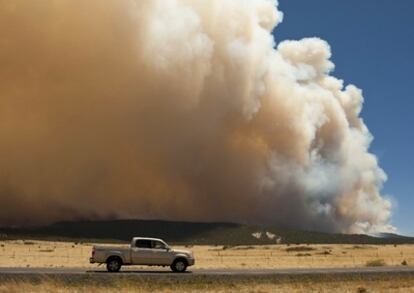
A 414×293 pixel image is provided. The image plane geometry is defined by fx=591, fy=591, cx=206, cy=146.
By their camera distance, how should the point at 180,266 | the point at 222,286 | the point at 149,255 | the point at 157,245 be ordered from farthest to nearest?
the point at 157,245
the point at 149,255
the point at 180,266
the point at 222,286

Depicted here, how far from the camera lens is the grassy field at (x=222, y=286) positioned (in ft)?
92.3

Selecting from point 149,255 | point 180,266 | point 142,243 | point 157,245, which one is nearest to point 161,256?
point 149,255

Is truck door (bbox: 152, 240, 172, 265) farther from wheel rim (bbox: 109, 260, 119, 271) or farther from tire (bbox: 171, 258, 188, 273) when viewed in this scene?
wheel rim (bbox: 109, 260, 119, 271)

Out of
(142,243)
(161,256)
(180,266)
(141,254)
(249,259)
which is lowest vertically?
(180,266)

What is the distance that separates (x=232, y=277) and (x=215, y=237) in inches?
6348

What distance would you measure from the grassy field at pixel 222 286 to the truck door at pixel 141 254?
9.45 meters

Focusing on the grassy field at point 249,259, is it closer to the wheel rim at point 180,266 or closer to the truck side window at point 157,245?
the truck side window at point 157,245

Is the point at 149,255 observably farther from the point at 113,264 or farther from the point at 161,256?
the point at 113,264

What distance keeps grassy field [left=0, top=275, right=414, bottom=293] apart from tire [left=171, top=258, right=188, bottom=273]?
340 inches

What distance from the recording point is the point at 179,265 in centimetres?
4378

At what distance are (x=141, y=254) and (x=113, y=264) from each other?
240 centimetres

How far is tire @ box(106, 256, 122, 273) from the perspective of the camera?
4200cm

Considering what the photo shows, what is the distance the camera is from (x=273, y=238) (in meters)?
198

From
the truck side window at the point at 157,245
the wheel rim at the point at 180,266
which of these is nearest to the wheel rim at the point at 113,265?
the truck side window at the point at 157,245
